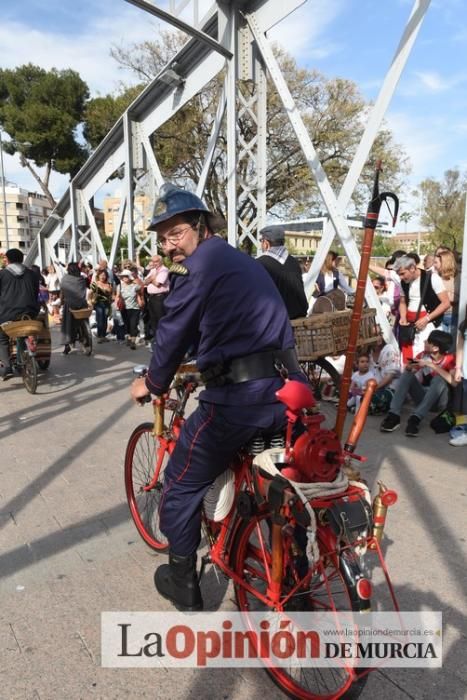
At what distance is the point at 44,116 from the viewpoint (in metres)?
33.3

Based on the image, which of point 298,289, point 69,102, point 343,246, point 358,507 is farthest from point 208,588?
point 69,102

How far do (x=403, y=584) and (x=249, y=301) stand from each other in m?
1.86

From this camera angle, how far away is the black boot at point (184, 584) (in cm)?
257

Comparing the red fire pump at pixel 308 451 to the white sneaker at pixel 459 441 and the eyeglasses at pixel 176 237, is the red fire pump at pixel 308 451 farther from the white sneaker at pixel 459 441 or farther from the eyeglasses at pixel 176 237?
the white sneaker at pixel 459 441

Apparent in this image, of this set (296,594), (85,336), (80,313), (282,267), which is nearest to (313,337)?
(282,267)

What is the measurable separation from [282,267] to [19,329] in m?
4.17

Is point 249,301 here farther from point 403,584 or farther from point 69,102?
point 69,102

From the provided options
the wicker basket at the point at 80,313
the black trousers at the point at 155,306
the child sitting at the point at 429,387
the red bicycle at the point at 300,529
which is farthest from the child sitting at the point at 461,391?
the wicker basket at the point at 80,313

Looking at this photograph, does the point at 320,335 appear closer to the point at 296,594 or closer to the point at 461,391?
the point at 461,391

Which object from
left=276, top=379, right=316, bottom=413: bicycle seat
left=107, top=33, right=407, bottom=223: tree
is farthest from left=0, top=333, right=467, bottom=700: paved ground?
left=107, top=33, right=407, bottom=223: tree

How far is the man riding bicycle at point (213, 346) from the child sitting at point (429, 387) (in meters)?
3.58

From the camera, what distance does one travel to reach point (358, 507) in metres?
1.98

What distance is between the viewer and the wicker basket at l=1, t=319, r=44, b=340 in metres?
7.65

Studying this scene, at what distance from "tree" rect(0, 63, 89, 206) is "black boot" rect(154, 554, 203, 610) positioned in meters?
34.5
